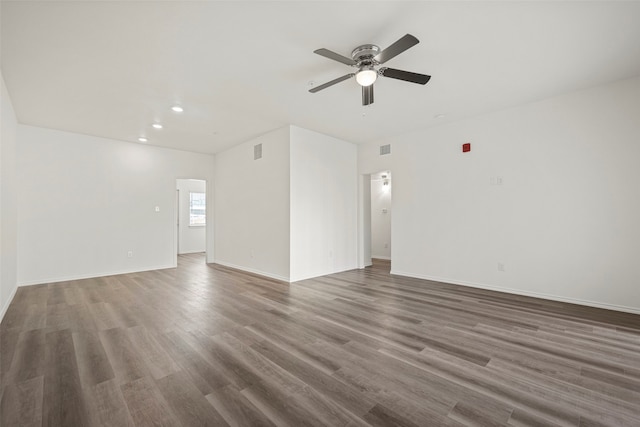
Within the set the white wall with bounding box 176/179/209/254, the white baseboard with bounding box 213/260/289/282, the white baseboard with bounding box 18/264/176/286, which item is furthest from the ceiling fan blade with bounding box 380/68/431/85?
the white wall with bounding box 176/179/209/254

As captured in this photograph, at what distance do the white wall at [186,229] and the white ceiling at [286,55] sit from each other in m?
5.30

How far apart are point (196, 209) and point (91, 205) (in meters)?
4.58

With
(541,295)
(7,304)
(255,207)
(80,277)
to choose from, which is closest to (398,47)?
(541,295)

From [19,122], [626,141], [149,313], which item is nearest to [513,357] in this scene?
[626,141]

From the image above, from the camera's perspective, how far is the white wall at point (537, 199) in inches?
142

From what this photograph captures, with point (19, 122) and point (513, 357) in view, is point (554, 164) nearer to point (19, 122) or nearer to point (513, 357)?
point (513, 357)

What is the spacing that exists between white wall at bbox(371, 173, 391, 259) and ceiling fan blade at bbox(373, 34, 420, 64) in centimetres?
601

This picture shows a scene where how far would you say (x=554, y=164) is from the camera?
13.3 ft

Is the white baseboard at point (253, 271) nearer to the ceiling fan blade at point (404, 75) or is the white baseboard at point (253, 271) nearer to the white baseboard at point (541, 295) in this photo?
the white baseboard at point (541, 295)

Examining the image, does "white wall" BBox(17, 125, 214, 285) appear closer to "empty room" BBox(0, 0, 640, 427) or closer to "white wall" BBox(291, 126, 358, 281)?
"empty room" BBox(0, 0, 640, 427)

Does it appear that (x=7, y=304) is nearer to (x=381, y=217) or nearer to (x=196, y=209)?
(x=196, y=209)

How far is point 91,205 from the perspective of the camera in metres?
5.79

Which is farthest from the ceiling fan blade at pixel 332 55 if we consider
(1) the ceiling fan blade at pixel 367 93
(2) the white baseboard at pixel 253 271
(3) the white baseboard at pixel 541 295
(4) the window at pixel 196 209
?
(4) the window at pixel 196 209

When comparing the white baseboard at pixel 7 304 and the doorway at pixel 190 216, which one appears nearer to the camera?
the white baseboard at pixel 7 304
